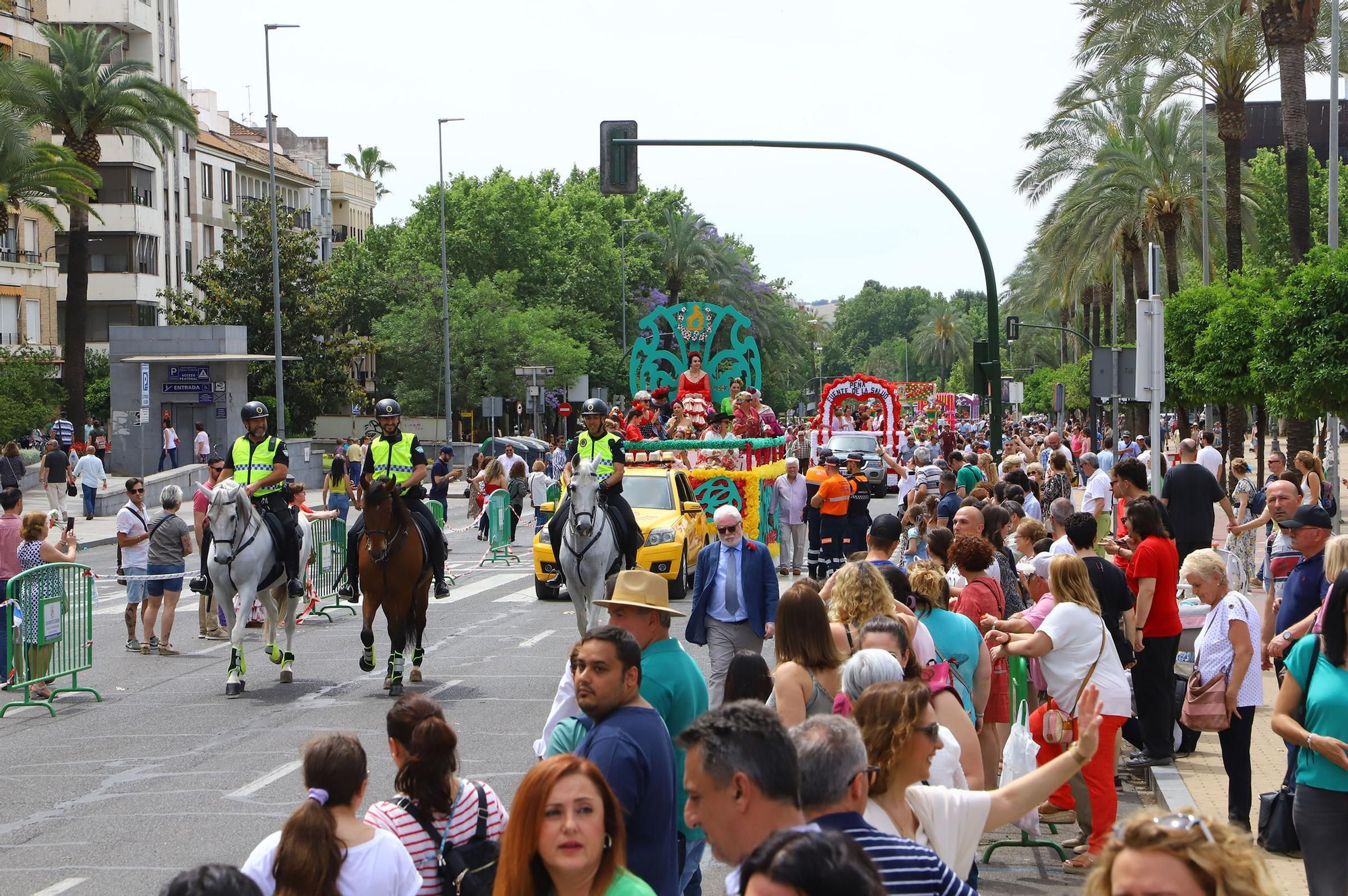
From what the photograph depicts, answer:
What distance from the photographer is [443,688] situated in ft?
46.5

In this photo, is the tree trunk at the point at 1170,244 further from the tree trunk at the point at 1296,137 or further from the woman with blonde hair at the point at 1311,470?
the woman with blonde hair at the point at 1311,470

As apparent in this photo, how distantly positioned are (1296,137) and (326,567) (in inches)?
754

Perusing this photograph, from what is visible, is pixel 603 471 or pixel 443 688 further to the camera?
pixel 603 471

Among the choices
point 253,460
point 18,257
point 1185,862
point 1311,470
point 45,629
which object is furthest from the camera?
point 18,257

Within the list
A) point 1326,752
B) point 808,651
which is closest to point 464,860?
point 808,651

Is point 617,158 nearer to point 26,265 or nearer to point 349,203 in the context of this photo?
point 26,265

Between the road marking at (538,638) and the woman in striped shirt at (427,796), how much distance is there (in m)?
11.7

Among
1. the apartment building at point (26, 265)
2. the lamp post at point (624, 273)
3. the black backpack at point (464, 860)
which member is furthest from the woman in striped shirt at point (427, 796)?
the lamp post at point (624, 273)

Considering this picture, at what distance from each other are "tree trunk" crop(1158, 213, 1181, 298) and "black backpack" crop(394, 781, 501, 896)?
130 feet

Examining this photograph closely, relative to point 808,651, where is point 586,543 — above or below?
below

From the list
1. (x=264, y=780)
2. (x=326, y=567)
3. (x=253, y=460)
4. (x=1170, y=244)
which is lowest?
(x=264, y=780)

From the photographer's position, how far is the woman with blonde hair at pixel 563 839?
159 inches

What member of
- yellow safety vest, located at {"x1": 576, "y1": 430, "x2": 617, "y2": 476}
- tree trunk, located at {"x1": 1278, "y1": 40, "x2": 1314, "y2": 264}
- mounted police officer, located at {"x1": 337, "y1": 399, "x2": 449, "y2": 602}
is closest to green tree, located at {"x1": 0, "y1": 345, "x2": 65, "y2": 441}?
mounted police officer, located at {"x1": 337, "y1": 399, "x2": 449, "y2": 602}

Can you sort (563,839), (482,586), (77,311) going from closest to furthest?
(563,839) → (482,586) → (77,311)
